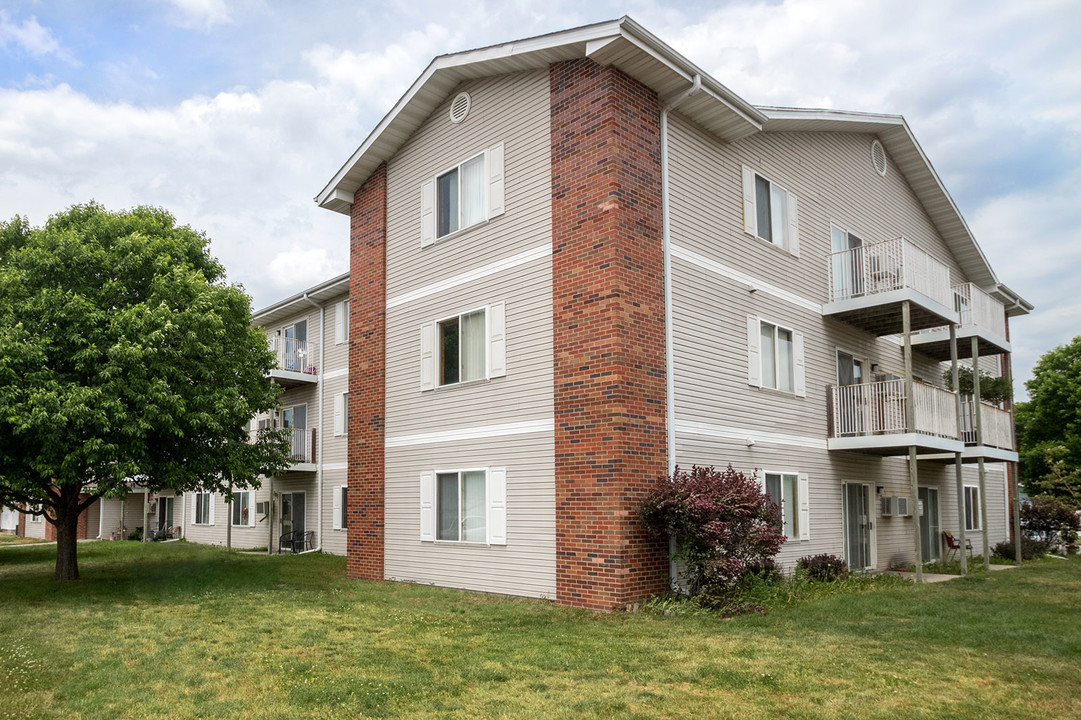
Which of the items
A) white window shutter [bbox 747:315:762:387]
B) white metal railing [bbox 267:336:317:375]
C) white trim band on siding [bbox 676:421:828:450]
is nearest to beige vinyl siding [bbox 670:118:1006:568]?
white trim band on siding [bbox 676:421:828:450]

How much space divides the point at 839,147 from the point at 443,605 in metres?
14.0

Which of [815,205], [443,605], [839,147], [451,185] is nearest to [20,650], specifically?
[443,605]

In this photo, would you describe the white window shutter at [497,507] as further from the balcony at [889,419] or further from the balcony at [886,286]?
the balcony at [886,286]

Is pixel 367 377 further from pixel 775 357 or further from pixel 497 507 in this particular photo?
pixel 775 357

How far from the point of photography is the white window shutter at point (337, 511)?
2527 cm

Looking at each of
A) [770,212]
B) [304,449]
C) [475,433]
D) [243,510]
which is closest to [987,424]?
[770,212]

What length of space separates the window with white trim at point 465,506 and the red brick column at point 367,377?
1842 mm

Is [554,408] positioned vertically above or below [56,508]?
above

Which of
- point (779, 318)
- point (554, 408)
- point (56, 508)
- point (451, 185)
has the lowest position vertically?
point (56, 508)

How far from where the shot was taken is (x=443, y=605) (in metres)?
12.9

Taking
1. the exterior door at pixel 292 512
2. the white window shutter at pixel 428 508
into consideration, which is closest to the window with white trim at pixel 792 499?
the white window shutter at pixel 428 508

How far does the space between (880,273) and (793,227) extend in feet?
8.38

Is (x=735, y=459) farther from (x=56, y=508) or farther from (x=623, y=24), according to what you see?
(x=56, y=508)

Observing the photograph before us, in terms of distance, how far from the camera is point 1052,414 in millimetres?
41125
